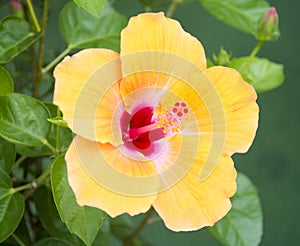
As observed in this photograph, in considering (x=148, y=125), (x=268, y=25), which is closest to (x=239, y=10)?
(x=268, y=25)

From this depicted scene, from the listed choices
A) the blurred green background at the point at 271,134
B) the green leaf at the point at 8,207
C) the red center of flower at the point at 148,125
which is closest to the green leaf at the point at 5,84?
the green leaf at the point at 8,207

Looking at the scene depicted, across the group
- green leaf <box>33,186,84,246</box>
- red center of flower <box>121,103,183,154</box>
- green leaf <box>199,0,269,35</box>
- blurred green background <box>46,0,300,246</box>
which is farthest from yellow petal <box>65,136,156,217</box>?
blurred green background <box>46,0,300,246</box>

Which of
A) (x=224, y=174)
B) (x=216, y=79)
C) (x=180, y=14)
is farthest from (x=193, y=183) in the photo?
(x=180, y=14)

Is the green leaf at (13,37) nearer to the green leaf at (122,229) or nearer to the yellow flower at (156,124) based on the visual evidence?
the yellow flower at (156,124)

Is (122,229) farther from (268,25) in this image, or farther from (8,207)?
(268,25)

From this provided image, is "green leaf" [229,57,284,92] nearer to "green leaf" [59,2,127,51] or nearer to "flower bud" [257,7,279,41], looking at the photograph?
"flower bud" [257,7,279,41]
